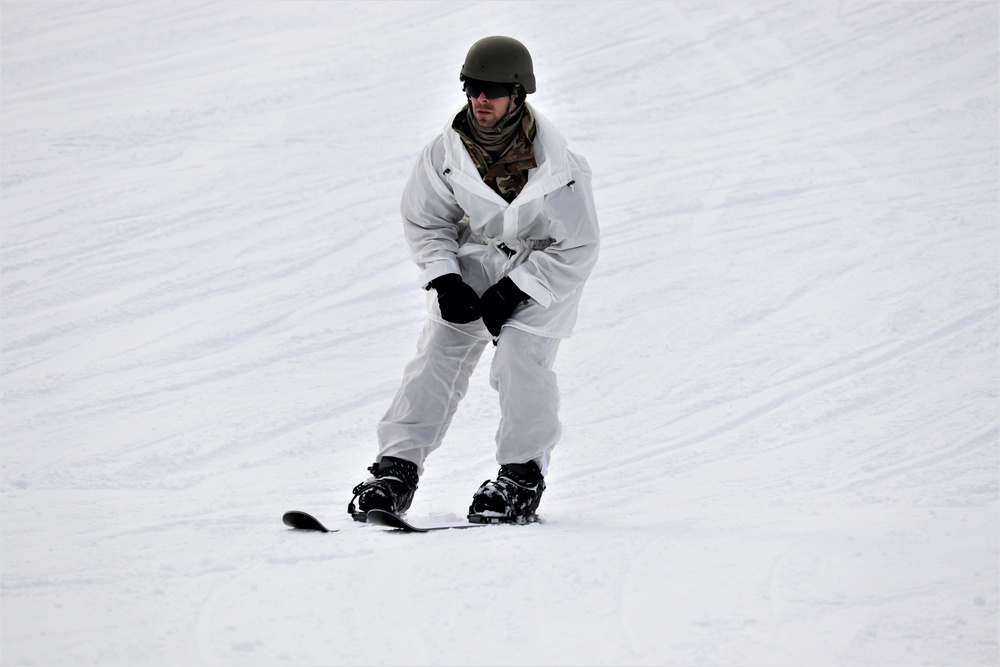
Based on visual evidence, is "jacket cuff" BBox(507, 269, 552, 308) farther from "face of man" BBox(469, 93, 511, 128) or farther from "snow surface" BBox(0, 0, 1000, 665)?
"snow surface" BBox(0, 0, 1000, 665)

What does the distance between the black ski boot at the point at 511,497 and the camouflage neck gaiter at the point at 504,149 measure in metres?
0.89

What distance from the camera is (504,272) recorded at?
362cm

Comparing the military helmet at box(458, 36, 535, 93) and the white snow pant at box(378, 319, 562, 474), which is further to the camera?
the white snow pant at box(378, 319, 562, 474)

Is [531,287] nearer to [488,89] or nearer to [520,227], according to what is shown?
[520,227]

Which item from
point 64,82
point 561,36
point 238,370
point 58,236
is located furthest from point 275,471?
point 561,36

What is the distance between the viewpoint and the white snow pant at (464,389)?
3453 millimetres

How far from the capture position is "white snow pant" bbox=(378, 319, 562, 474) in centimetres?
345

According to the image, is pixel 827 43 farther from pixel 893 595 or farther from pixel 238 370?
pixel 893 595

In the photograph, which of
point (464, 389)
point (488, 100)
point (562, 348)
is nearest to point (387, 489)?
point (464, 389)

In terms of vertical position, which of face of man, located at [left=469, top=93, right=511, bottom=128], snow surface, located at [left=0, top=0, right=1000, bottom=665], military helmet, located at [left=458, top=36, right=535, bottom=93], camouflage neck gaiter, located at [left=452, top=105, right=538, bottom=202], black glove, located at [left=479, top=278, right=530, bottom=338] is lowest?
snow surface, located at [left=0, top=0, right=1000, bottom=665]

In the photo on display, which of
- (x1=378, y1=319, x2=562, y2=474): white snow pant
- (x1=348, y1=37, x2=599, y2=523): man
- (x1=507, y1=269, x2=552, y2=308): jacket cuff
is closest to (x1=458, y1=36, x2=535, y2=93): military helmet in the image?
(x1=348, y1=37, x2=599, y2=523): man

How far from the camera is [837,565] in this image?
8.55 feet

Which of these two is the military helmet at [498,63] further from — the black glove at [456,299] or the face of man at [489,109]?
the black glove at [456,299]

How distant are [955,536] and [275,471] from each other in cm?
252
